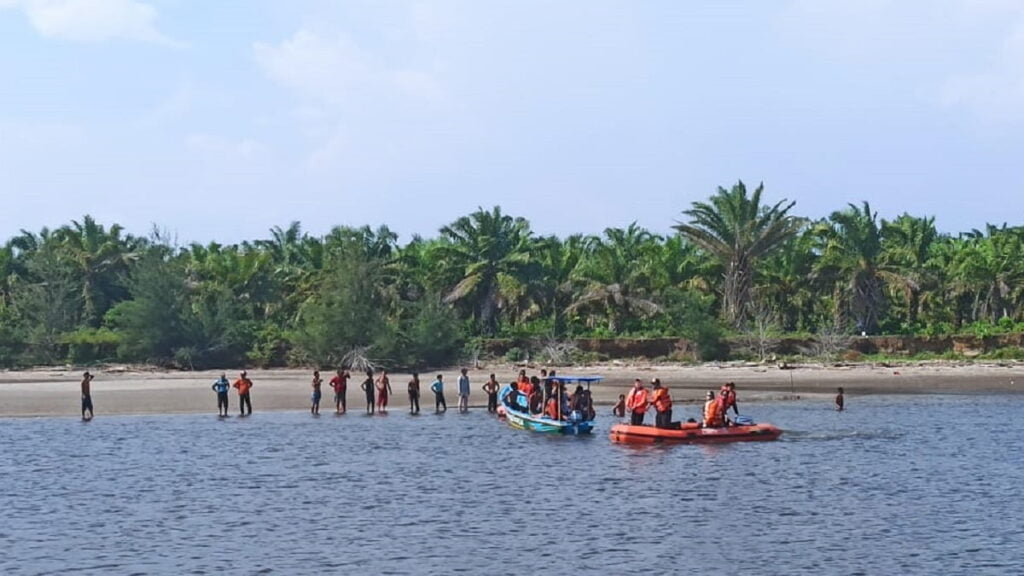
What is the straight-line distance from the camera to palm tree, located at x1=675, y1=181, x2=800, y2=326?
6806 centimetres

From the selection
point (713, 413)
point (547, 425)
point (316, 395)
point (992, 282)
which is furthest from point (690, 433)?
point (992, 282)

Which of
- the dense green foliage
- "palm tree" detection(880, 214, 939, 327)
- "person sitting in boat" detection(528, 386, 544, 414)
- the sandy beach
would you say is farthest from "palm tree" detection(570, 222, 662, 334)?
"person sitting in boat" detection(528, 386, 544, 414)

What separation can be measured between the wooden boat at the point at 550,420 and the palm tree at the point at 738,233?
24.0m

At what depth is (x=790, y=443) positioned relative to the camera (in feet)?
135

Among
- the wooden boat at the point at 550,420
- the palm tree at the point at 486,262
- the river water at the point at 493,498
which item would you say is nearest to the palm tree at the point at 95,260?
the palm tree at the point at 486,262

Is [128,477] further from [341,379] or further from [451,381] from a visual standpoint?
[451,381]

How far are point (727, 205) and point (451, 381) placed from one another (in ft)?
59.8

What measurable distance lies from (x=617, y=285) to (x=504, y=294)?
5.63 meters

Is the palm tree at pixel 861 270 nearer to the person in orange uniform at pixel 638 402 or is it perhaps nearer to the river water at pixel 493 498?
the river water at pixel 493 498

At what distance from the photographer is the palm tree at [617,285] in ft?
221

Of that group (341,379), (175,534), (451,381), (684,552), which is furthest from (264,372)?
(684,552)

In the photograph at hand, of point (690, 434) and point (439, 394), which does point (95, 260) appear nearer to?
point (439, 394)

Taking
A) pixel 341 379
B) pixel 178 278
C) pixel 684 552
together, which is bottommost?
pixel 684 552

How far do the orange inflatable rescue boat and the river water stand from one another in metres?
0.35
